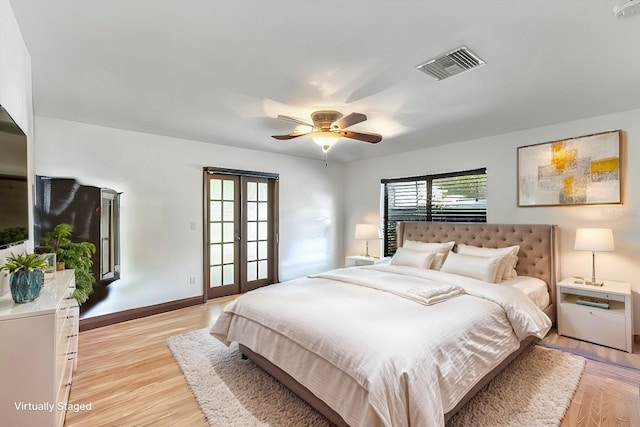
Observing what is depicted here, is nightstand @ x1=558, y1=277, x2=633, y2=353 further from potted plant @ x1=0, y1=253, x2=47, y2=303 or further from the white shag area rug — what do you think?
potted plant @ x1=0, y1=253, x2=47, y2=303

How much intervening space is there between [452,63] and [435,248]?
8.65ft

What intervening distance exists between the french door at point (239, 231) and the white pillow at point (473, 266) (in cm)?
291

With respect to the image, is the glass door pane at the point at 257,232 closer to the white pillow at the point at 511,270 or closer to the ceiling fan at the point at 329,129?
the ceiling fan at the point at 329,129

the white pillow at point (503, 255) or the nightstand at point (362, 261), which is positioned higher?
the white pillow at point (503, 255)

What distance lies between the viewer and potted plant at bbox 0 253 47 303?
1575mm

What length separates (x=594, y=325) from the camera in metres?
3.03

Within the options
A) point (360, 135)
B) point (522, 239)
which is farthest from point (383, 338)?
point (522, 239)

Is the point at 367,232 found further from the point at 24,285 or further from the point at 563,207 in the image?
the point at 24,285

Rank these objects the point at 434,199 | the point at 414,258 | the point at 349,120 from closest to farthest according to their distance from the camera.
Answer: the point at 349,120 < the point at 414,258 < the point at 434,199

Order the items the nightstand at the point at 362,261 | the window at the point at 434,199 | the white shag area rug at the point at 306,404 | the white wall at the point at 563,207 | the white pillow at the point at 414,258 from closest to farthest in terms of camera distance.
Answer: the white shag area rug at the point at 306,404 → the white wall at the point at 563,207 → the white pillow at the point at 414,258 → the window at the point at 434,199 → the nightstand at the point at 362,261

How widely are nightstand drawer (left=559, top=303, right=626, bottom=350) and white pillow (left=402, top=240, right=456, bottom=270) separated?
1.30 metres

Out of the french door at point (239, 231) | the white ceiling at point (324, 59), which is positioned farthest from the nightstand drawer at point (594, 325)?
the french door at point (239, 231)

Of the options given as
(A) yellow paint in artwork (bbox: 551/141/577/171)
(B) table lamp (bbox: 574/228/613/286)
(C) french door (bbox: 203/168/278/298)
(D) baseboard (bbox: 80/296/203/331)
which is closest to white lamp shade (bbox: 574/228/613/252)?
(B) table lamp (bbox: 574/228/613/286)

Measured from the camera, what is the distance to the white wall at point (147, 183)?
3.49 m
